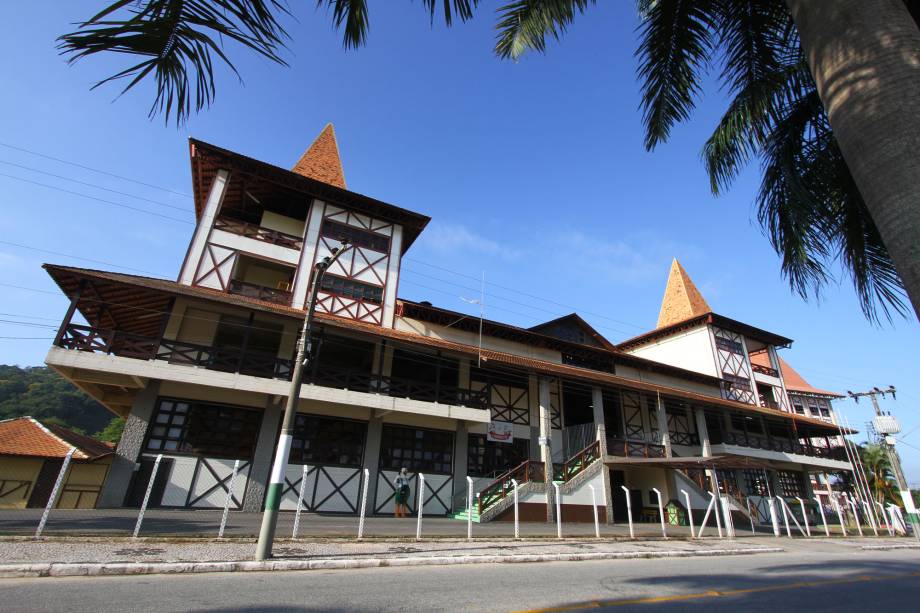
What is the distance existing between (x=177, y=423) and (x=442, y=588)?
1173 centimetres

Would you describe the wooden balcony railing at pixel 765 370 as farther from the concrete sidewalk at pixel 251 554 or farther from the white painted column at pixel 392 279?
the white painted column at pixel 392 279

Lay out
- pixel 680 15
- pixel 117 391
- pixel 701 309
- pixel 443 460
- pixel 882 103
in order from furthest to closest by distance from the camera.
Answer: pixel 701 309, pixel 443 460, pixel 117 391, pixel 680 15, pixel 882 103

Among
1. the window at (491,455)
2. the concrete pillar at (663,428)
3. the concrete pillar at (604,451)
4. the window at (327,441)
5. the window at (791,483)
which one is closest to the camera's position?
the window at (327,441)

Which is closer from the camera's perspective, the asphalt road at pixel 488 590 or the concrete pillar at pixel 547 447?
the asphalt road at pixel 488 590

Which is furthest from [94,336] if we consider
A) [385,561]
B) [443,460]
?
[443,460]

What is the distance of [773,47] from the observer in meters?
5.61

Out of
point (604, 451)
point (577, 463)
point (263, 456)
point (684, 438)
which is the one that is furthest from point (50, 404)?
point (684, 438)

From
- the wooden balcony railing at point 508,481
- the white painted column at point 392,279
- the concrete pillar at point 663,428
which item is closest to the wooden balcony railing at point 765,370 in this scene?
the concrete pillar at point 663,428

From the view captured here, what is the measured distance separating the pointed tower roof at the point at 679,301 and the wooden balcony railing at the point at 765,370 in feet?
15.9

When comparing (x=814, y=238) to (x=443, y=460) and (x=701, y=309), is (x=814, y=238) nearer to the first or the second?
(x=443, y=460)

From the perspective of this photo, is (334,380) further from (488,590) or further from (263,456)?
(488,590)

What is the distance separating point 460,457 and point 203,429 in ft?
29.2

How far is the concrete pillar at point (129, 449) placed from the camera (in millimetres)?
12008

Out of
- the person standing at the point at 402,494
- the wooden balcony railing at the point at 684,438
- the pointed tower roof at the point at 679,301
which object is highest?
the pointed tower roof at the point at 679,301
